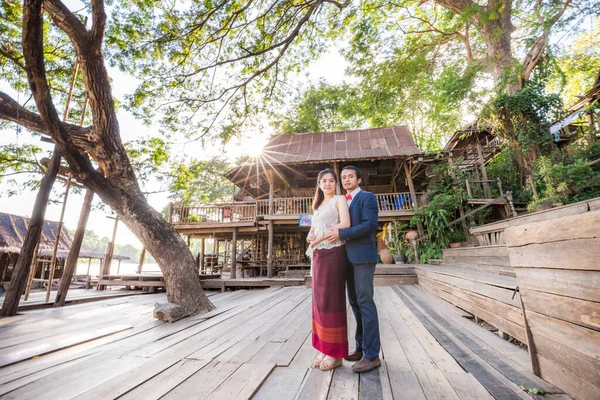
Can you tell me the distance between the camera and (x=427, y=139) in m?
18.0

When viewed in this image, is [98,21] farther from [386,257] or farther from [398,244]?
[398,244]

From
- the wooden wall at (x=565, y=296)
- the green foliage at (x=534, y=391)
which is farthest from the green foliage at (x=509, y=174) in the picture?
the green foliage at (x=534, y=391)

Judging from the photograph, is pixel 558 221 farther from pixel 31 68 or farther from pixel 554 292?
pixel 31 68

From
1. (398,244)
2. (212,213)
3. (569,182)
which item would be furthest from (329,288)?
(212,213)

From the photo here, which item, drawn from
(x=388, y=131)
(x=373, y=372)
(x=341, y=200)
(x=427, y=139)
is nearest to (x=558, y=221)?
(x=341, y=200)

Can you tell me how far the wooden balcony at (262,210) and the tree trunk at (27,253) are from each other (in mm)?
6216

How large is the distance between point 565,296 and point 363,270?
1066 millimetres

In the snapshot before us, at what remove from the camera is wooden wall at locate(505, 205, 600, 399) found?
44.5 inches

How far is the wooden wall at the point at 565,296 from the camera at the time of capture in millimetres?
1131

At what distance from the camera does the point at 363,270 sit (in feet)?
5.86

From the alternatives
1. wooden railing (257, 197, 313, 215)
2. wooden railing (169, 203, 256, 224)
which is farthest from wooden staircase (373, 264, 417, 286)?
wooden railing (169, 203, 256, 224)

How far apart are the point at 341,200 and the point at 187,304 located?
10.8 ft

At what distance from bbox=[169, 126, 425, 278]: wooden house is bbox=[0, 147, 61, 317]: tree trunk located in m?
6.19

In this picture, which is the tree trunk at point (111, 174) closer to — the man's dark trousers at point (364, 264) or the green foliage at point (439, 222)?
the man's dark trousers at point (364, 264)
